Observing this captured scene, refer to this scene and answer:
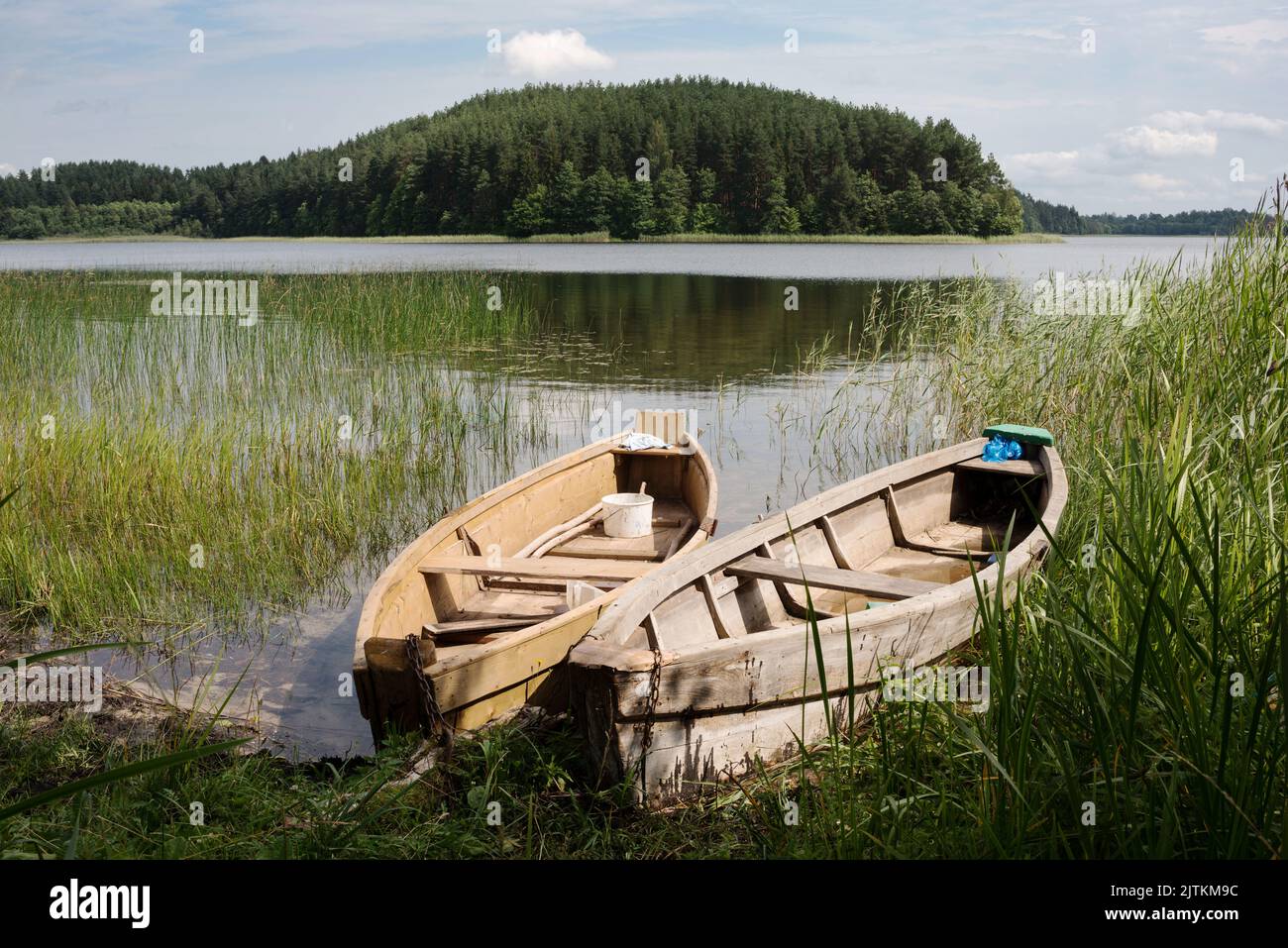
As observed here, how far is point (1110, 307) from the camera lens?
352 inches

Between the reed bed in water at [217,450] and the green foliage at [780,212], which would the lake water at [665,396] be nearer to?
the reed bed in water at [217,450]

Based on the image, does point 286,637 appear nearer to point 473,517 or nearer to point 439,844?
point 473,517

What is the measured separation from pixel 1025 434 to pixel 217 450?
5.99 m

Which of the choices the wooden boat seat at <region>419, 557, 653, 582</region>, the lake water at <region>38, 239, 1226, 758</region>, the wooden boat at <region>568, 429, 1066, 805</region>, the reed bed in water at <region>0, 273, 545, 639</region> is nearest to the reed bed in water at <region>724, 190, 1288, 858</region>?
the wooden boat at <region>568, 429, 1066, 805</region>

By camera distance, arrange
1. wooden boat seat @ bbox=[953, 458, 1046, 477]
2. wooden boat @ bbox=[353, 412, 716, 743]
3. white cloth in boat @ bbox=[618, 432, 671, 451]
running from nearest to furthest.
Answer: wooden boat @ bbox=[353, 412, 716, 743], wooden boat seat @ bbox=[953, 458, 1046, 477], white cloth in boat @ bbox=[618, 432, 671, 451]

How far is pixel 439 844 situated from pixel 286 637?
2.81 meters

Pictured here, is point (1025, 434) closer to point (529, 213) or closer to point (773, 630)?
point (773, 630)

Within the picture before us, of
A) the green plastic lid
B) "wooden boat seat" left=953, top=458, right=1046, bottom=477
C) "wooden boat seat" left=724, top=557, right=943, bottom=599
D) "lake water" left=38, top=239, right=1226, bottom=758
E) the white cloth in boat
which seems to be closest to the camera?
"wooden boat seat" left=724, top=557, right=943, bottom=599

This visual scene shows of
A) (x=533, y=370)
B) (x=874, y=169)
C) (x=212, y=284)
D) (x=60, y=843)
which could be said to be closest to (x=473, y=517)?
(x=60, y=843)

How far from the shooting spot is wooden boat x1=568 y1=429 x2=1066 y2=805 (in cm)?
346

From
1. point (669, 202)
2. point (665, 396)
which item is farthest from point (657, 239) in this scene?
point (665, 396)

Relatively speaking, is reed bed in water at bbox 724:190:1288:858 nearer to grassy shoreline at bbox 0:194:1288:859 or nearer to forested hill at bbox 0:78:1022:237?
grassy shoreline at bbox 0:194:1288:859

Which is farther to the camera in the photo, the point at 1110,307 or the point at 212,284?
the point at 212,284
